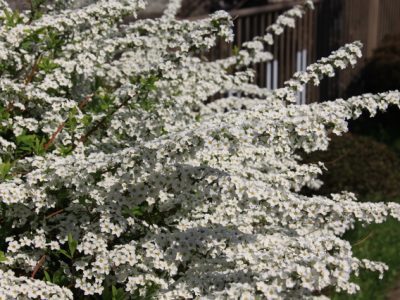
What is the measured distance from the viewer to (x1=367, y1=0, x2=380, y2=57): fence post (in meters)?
10.9

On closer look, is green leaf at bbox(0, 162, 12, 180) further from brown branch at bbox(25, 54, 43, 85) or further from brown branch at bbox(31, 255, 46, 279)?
brown branch at bbox(25, 54, 43, 85)

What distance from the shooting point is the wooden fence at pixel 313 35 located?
7.94 meters

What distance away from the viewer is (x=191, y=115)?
4738mm

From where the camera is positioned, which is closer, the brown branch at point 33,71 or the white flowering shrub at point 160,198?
the white flowering shrub at point 160,198

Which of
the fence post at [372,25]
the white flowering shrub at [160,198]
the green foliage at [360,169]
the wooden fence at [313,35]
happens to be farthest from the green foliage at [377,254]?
the fence post at [372,25]

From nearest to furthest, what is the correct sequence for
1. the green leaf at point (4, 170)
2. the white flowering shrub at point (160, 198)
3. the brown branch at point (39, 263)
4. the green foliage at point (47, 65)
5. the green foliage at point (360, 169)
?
the white flowering shrub at point (160, 198)
the brown branch at point (39, 263)
the green leaf at point (4, 170)
the green foliage at point (47, 65)
the green foliage at point (360, 169)

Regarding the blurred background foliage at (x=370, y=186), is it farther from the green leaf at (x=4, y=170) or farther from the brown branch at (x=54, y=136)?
the green leaf at (x=4, y=170)

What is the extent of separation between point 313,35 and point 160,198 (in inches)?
249

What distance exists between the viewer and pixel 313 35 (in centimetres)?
921

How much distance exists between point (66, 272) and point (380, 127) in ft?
24.2

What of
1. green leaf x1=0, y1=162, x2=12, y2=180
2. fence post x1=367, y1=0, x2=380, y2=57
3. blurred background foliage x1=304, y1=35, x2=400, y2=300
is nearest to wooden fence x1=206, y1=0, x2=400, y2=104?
fence post x1=367, y1=0, x2=380, y2=57

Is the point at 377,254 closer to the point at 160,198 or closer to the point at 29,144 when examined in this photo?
the point at 160,198

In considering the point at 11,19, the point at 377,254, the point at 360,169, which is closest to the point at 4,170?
the point at 11,19

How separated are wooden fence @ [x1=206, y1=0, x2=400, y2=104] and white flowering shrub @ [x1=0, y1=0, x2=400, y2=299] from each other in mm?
3468
